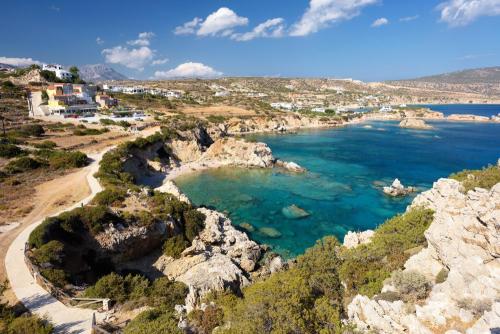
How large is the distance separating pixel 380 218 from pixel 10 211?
96.9 feet

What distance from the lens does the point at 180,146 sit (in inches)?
1921

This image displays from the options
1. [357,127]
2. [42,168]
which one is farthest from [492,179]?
[357,127]

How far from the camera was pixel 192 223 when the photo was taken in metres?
23.1

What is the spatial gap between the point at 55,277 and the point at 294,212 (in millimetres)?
20781

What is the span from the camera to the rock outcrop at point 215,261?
16.3 meters

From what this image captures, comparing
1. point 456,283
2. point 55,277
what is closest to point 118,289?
point 55,277

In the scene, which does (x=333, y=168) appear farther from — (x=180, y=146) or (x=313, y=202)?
(x=180, y=146)

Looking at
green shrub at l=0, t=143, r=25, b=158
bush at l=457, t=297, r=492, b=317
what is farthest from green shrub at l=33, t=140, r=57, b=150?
bush at l=457, t=297, r=492, b=317

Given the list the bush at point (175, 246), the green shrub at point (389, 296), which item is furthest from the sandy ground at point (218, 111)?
the green shrub at point (389, 296)

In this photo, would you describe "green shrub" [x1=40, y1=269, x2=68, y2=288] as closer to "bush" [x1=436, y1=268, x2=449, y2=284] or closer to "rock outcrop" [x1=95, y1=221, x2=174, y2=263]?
"rock outcrop" [x1=95, y1=221, x2=174, y2=263]

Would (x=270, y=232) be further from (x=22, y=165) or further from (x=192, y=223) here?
(x=22, y=165)

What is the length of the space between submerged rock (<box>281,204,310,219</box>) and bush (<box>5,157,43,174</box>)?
25.1 meters

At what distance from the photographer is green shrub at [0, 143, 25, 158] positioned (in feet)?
104

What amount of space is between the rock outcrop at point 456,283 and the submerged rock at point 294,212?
1651 centimetres
